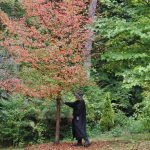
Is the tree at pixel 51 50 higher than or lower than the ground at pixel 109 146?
higher

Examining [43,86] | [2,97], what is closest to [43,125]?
[2,97]

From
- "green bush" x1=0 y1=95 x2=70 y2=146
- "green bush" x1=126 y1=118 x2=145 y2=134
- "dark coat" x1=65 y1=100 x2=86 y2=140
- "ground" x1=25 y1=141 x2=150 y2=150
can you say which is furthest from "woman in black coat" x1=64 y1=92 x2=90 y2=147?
"green bush" x1=126 y1=118 x2=145 y2=134

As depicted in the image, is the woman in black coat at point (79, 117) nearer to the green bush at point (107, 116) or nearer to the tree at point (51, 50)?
the tree at point (51, 50)

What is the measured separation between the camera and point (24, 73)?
1500 centimetres

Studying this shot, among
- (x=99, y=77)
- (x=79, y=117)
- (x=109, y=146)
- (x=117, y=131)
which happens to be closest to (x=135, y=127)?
(x=117, y=131)

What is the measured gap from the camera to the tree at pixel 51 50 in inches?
550

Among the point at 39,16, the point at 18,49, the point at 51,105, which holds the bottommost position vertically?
the point at 51,105

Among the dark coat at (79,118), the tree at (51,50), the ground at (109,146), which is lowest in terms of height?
the ground at (109,146)

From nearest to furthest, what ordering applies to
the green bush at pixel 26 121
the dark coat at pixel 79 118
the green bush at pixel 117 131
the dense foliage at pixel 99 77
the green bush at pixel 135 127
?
1. the dense foliage at pixel 99 77
2. the dark coat at pixel 79 118
3. the green bush at pixel 26 121
4. the green bush at pixel 117 131
5. the green bush at pixel 135 127

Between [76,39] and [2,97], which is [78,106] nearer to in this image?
[76,39]

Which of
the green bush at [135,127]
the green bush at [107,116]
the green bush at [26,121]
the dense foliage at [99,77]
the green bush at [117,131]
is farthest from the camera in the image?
the green bush at [107,116]

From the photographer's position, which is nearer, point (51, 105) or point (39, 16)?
point (39, 16)

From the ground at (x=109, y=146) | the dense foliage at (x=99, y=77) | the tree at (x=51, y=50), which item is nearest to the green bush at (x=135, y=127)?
the dense foliage at (x=99, y=77)

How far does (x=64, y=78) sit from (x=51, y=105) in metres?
4.10
